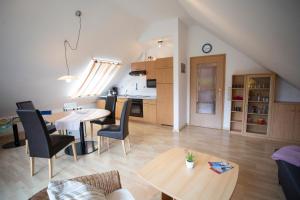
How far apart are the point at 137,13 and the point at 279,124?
13.1ft

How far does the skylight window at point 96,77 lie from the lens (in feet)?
16.4

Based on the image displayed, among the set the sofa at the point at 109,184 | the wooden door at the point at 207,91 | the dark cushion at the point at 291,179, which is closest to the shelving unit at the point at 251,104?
the wooden door at the point at 207,91

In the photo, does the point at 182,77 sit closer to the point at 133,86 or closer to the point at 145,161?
the point at 133,86

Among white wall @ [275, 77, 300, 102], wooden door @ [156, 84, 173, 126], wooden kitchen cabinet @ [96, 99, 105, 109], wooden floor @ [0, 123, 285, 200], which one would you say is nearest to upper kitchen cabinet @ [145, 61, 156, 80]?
wooden door @ [156, 84, 173, 126]

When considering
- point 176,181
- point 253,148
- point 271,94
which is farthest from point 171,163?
point 271,94

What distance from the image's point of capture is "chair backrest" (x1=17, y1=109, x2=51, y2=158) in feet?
7.14

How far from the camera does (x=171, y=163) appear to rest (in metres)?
1.80

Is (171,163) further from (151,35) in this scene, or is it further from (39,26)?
(151,35)

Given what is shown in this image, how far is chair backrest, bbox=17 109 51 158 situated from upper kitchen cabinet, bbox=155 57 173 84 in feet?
10.2

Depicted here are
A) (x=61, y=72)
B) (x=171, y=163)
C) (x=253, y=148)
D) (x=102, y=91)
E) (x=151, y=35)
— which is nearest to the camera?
(x=171, y=163)

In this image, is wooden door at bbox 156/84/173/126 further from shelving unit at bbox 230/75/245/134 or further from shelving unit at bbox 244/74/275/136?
shelving unit at bbox 244/74/275/136

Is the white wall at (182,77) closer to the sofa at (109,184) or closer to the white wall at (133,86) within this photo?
the white wall at (133,86)

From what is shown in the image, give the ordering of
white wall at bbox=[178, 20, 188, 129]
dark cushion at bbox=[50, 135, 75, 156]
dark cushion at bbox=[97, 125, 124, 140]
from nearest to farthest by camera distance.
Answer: dark cushion at bbox=[50, 135, 75, 156]
dark cushion at bbox=[97, 125, 124, 140]
white wall at bbox=[178, 20, 188, 129]

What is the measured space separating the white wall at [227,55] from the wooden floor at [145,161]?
1.04 m
